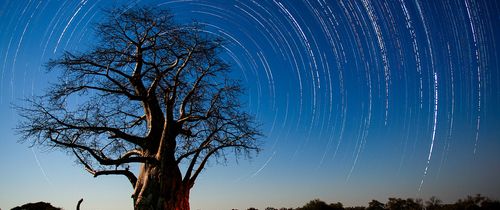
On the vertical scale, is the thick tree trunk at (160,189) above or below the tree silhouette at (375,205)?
below

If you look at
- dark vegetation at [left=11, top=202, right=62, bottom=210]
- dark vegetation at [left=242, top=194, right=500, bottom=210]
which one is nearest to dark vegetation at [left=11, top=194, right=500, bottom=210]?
dark vegetation at [left=242, top=194, right=500, bottom=210]

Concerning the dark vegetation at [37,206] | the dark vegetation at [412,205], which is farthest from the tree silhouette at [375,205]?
the dark vegetation at [37,206]

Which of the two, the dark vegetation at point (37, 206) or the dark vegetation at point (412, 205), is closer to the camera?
the dark vegetation at point (37, 206)

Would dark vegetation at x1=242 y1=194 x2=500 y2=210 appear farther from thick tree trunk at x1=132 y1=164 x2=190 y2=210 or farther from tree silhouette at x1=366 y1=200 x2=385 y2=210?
thick tree trunk at x1=132 y1=164 x2=190 y2=210

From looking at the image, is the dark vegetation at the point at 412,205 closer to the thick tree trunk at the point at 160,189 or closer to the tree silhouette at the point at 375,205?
the tree silhouette at the point at 375,205

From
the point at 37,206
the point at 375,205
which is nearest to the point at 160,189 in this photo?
the point at 37,206

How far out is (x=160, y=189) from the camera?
7.76 m

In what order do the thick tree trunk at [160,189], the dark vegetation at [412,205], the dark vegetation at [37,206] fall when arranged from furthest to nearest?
the dark vegetation at [412,205] < the dark vegetation at [37,206] < the thick tree trunk at [160,189]

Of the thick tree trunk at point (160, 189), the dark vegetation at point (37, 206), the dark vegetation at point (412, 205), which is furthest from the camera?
the dark vegetation at point (412, 205)

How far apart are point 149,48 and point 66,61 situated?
1.98 m

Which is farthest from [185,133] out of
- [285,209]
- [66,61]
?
[285,209]

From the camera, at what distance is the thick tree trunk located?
7.62 meters

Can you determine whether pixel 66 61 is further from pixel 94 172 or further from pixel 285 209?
pixel 285 209

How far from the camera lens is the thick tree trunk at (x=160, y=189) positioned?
7.62m
